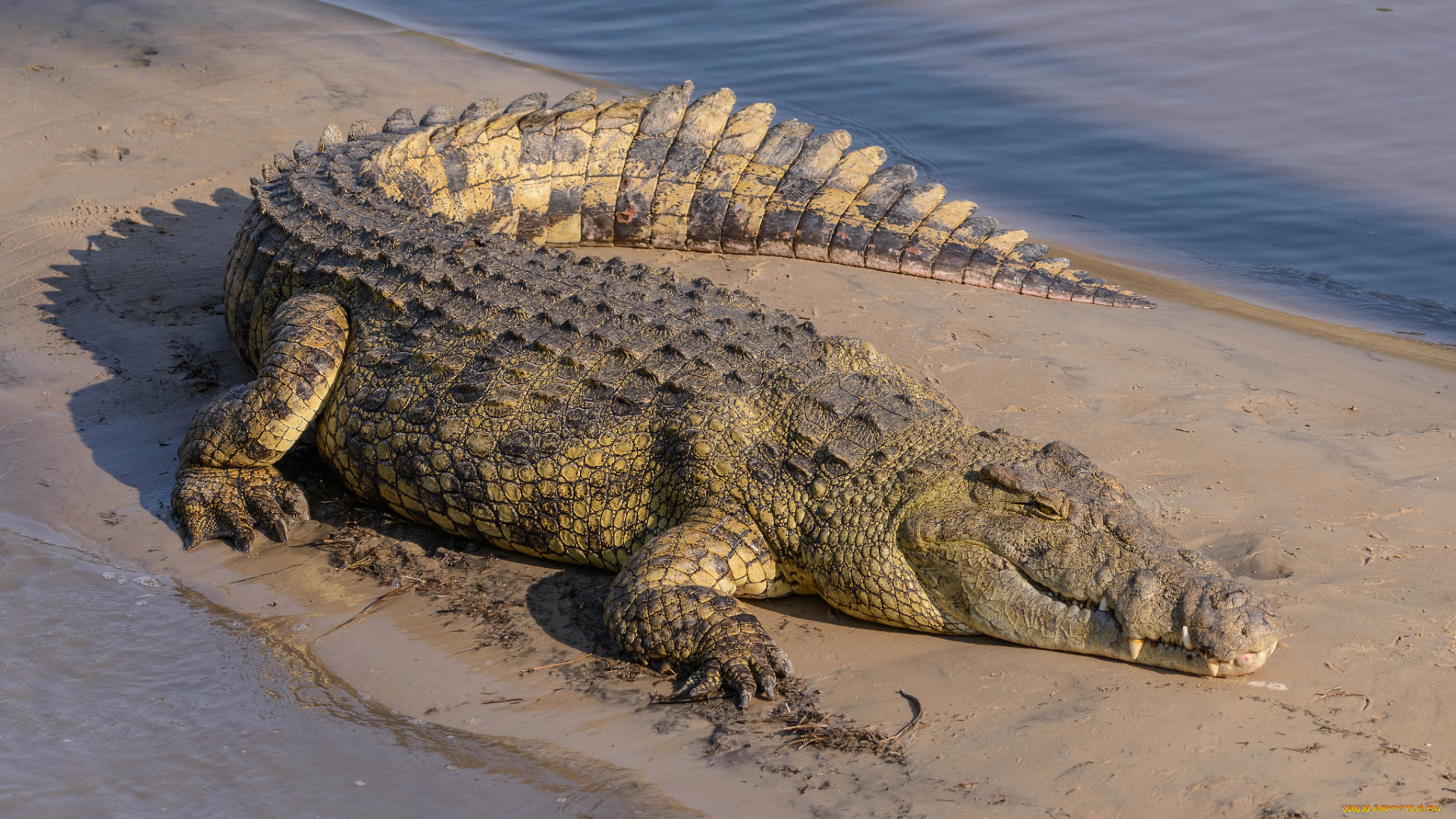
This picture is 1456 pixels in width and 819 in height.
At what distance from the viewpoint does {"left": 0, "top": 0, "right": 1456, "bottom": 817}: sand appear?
312 centimetres

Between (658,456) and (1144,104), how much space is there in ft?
28.0

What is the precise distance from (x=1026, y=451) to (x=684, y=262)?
3.48 meters

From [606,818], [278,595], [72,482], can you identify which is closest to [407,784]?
[606,818]

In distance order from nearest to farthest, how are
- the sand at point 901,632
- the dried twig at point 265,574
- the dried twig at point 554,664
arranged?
the sand at point 901,632
the dried twig at point 554,664
the dried twig at point 265,574

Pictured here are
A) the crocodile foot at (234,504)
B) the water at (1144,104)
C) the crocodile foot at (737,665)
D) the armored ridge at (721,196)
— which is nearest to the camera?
the crocodile foot at (737,665)

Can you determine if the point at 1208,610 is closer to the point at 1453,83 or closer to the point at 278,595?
the point at 278,595

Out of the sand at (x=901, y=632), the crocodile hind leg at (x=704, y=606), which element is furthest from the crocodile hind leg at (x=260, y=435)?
the crocodile hind leg at (x=704, y=606)

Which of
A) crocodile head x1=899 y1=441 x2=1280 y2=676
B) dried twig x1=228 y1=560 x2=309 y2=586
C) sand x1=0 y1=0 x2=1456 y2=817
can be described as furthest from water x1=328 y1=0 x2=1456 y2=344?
dried twig x1=228 y1=560 x2=309 y2=586

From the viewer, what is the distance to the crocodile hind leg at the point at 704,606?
3.52m

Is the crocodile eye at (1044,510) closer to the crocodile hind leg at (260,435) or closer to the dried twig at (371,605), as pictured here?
the dried twig at (371,605)

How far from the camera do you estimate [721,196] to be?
22.8 ft

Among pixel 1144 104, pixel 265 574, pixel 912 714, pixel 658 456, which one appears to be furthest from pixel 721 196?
pixel 1144 104

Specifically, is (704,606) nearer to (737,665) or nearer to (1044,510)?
(737,665)

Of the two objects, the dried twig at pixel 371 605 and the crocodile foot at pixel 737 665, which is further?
the dried twig at pixel 371 605
